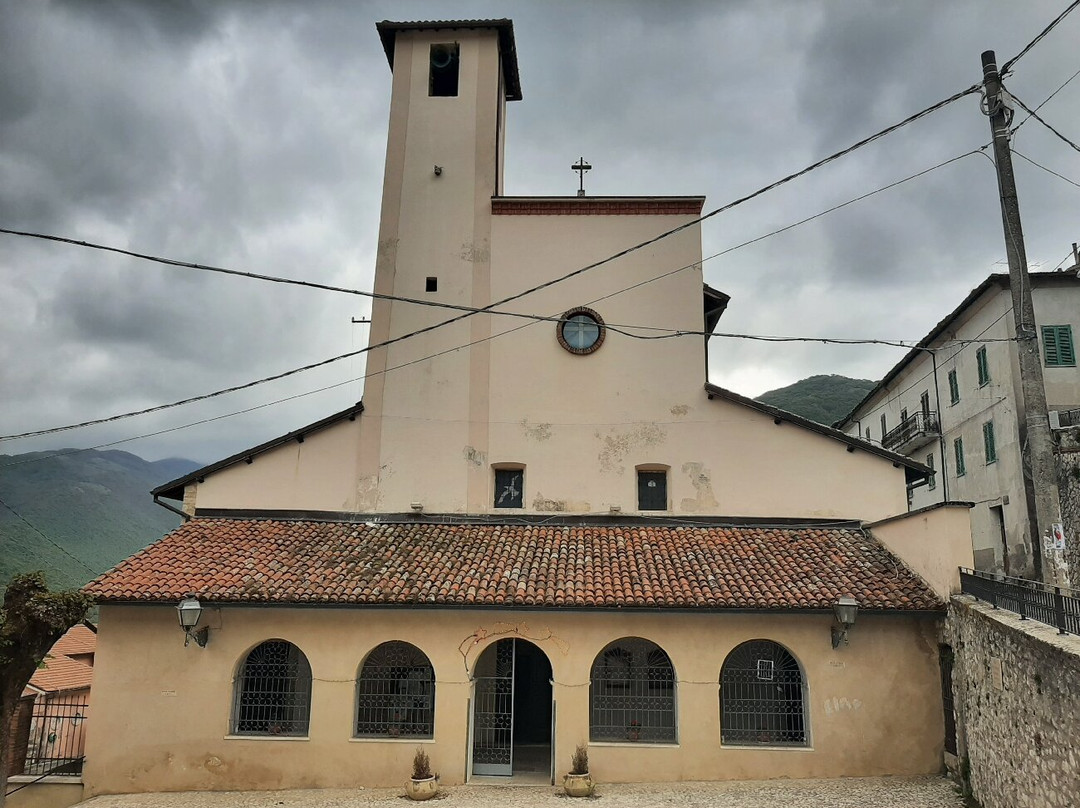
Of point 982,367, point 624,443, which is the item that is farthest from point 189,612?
point 982,367

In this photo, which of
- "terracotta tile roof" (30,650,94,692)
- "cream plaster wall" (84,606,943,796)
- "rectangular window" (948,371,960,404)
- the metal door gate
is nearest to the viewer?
"cream plaster wall" (84,606,943,796)

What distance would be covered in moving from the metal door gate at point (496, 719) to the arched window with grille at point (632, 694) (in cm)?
157

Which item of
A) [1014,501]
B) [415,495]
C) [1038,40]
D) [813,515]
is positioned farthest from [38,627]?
[1014,501]

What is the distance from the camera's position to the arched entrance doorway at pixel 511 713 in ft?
45.1

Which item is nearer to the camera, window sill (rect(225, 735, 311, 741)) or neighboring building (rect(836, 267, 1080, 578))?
window sill (rect(225, 735, 311, 741))

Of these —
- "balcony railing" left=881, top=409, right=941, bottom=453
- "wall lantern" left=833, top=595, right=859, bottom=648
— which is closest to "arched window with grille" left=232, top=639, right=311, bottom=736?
"wall lantern" left=833, top=595, right=859, bottom=648

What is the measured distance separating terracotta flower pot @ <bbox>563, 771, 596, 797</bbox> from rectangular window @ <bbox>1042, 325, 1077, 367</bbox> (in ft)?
62.8

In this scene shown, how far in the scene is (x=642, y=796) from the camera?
1208 cm

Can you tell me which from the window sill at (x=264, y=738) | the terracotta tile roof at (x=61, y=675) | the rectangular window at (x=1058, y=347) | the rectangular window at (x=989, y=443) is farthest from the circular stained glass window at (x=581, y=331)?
the terracotta tile roof at (x=61, y=675)

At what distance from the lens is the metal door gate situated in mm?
13492

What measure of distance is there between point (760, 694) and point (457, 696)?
5438 millimetres

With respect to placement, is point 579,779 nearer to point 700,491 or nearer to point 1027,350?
point 700,491

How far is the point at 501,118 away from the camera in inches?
808

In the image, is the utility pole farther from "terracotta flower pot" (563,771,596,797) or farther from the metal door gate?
the metal door gate
